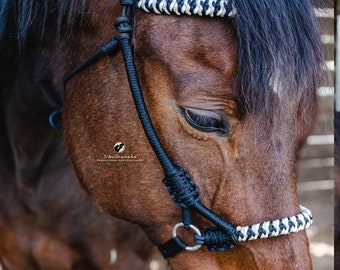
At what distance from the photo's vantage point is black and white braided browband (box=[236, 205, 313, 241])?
756 millimetres

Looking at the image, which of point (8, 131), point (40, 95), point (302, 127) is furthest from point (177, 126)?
point (8, 131)

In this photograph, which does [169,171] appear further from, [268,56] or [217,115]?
[268,56]

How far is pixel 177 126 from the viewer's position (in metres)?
0.79

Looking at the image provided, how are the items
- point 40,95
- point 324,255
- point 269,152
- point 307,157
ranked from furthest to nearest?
point 307,157 < point 324,255 < point 40,95 < point 269,152

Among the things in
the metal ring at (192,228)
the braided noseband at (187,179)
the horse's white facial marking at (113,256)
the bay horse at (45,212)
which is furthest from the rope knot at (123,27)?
the horse's white facial marking at (113,256)

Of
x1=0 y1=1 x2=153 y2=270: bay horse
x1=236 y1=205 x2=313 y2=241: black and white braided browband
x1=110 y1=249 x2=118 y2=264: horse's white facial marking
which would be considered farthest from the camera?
x1=110 y1=249 x2=118 y2=264: horse's white facial marking

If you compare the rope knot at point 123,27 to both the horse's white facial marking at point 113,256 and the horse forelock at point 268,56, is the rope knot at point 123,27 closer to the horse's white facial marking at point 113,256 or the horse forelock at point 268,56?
the horse forelock at point 268,56

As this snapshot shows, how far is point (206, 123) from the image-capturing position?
30.3 inches

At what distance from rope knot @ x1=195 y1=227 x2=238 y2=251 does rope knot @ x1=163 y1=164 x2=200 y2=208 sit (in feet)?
0.18

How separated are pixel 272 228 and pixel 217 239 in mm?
89

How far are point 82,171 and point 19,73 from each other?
0.35 m

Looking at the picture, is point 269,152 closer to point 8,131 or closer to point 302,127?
point 302,127

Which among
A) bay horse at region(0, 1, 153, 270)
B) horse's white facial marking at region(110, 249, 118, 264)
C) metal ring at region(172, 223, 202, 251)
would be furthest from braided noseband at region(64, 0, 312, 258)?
horse's white facial marking at region(110, 249, 118, 264)

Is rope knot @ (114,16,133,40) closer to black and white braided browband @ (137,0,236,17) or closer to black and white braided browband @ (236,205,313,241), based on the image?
black and white braided browband @ (137,0,236,17)
